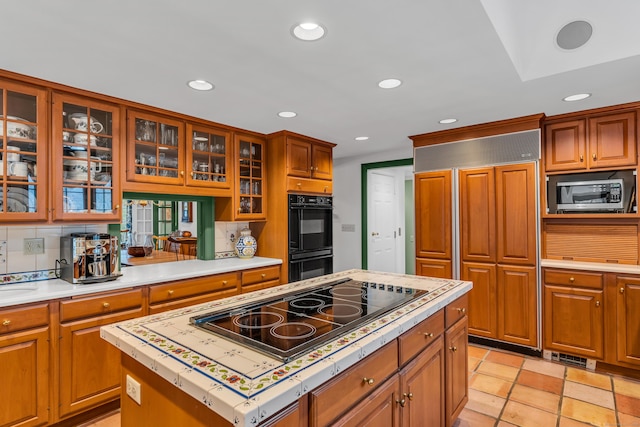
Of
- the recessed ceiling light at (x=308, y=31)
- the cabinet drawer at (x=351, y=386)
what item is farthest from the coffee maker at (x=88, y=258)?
the cabinet drawer at (x=351, y=386)

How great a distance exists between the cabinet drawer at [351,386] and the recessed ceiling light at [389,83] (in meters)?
1.70

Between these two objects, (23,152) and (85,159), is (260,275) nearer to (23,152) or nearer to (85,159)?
(85,159)

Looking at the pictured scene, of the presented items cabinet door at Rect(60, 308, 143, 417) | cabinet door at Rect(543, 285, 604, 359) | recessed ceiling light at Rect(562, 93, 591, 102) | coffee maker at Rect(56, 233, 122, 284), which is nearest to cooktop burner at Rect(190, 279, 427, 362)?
cabinet door at Rect(60, 308, 143, 417)

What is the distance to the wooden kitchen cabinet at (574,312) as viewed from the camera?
2.92m

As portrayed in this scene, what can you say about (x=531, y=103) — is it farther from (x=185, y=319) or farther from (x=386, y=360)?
(x=185, y=319)

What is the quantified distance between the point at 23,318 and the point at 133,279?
2.15ft

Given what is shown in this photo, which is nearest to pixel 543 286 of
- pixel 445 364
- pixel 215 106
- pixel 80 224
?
pixel 445 364

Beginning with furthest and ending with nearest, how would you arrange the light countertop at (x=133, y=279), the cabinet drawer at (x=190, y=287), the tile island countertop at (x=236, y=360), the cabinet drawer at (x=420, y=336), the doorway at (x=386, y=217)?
the doorway at (x=386, y=217)
the cabinet drawer at (x=190, y=287)
the light countertop at (x=133, y=279)
the cabinet drawer at (x=420, y=336)
the tile island countertop at (x=236, y=360)

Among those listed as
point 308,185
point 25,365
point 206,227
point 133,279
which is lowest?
point 25,365

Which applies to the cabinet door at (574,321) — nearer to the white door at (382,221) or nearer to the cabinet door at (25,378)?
the white door at (382,221)

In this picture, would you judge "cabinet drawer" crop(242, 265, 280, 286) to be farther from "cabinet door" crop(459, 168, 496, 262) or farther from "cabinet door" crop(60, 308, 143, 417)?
"cabinet door" crop(459, 168, 496, 262)

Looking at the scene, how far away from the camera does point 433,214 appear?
12.6 ft

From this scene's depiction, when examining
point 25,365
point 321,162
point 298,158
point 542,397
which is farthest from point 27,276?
point 542,397

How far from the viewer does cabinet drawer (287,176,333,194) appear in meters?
3.75
